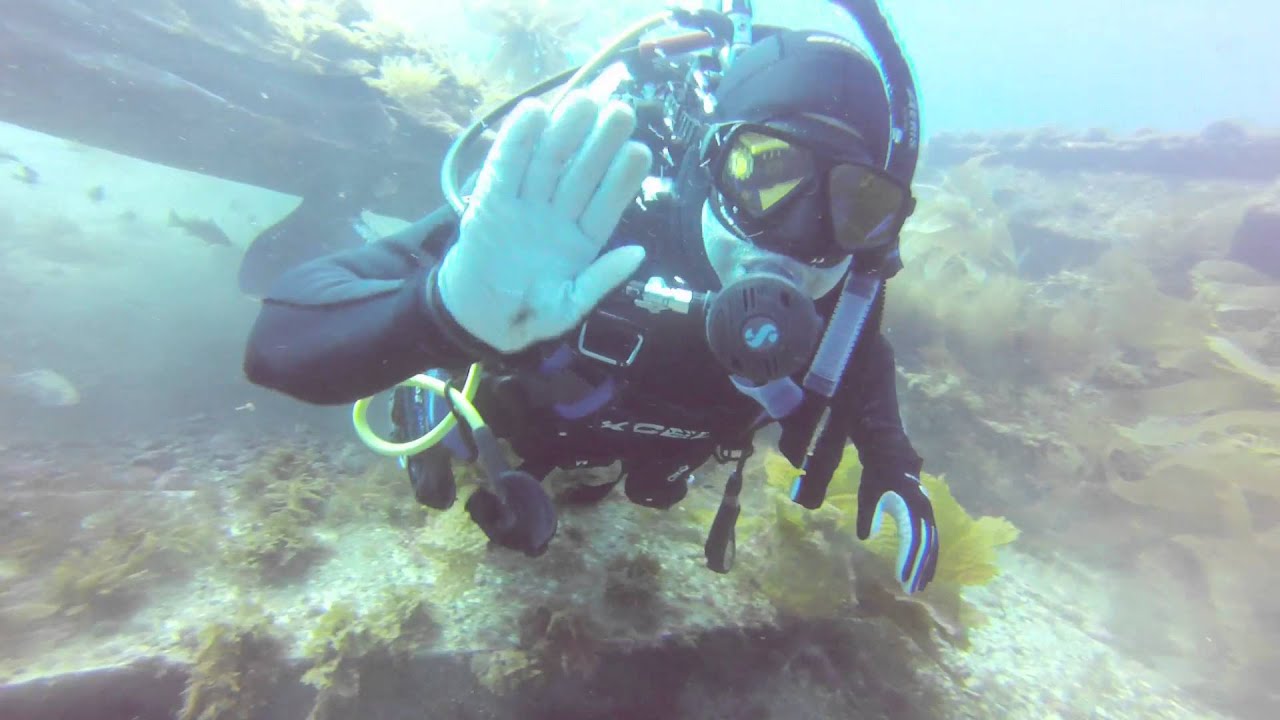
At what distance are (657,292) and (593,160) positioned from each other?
0.56 m

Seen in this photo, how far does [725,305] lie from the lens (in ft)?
5.99

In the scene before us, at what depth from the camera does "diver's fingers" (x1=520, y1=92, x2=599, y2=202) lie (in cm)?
138

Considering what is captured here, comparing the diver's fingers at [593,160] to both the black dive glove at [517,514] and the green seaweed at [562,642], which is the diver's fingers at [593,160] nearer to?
the black dive glove at [517,514]

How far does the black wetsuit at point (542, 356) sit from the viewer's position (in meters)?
1.68

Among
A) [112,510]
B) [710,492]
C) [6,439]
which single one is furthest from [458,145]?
[6,439]

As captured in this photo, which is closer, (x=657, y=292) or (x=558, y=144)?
(x=558, y=144)

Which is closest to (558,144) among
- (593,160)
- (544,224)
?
(593,160)

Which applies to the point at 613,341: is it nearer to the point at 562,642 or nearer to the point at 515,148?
the point at 515,148

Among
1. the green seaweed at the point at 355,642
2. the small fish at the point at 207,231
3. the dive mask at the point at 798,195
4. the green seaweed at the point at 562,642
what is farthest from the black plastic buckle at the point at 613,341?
the small fish at the point at 207,231

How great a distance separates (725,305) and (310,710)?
8.46 feet

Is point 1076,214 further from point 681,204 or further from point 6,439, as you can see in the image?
point 6,439

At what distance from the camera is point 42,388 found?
780 cm

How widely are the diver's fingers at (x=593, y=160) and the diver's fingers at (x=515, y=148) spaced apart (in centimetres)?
11

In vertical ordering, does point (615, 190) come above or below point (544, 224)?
above
